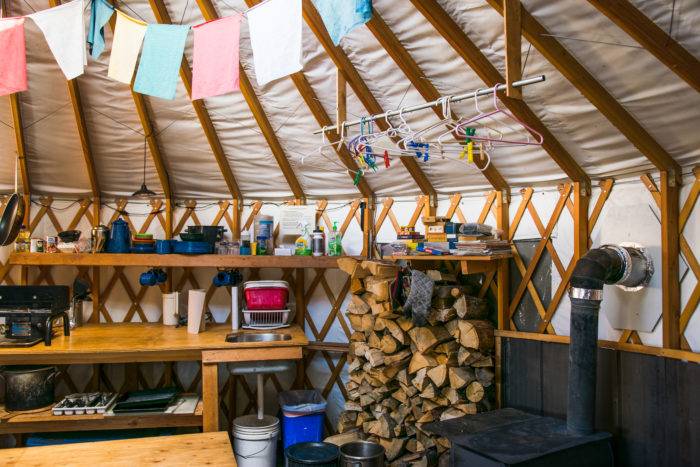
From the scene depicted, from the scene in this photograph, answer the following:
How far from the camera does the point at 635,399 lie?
3.15m

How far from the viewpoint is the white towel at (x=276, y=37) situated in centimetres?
268

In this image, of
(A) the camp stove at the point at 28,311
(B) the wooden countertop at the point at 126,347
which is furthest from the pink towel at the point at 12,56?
(B) the wooden countertop at the point at 126,347

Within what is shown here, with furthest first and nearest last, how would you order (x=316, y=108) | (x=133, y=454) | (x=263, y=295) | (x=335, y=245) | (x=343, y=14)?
1. (x=335, y=245)
2. (x=263, y=295)
3. (x=316, y=108)
4. (x=133, y=454)
5. (x=343, y=14)

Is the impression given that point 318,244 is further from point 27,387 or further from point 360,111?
point 27,387

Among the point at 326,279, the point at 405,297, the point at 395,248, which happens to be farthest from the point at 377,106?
the point at 326,279

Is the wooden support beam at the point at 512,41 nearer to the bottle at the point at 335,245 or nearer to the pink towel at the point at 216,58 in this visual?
the pink towel at the point at 216,58

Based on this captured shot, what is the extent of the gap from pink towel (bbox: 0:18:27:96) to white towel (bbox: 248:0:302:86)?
1361 millimetres

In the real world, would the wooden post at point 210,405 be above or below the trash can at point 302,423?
above

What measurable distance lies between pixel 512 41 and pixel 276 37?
115 centimetres

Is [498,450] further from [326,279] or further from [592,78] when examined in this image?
[326,279]

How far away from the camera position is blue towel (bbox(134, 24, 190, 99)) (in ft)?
9.83

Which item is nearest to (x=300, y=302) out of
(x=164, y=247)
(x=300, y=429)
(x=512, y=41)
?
(x=300, y=429)

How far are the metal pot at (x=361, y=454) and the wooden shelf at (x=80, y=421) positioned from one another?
1084 mm

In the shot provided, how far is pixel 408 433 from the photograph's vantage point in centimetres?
390
